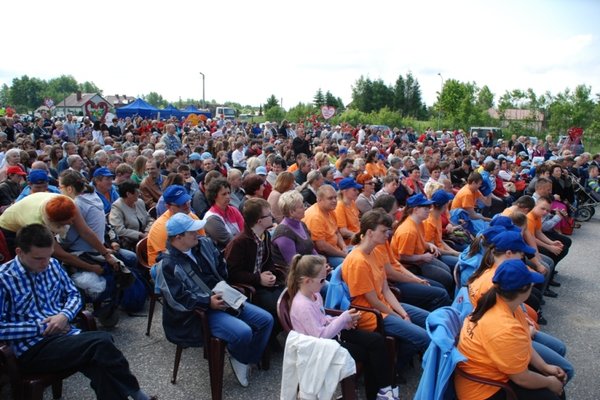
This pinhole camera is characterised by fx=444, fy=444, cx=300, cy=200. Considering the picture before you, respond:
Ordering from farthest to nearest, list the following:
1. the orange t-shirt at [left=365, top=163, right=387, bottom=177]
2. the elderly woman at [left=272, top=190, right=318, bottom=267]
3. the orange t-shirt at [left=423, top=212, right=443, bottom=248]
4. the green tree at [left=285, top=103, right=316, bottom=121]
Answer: the green tree at [left=285, top=103, right=316, bottom=121] < the orange t-shirt at [left=365, top=163, right=387, bottom=177] < the orange t-shirt at [left=423, top=212, right=443, bottom=248] < the elderly woman at [left=272, top=190, right=318, bottom=267]

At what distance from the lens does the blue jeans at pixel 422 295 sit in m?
4.47

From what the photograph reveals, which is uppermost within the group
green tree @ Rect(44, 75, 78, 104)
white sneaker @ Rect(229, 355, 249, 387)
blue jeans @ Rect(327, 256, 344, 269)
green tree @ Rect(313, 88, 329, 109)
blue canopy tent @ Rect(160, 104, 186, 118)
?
green tree @ Rect(44, 75, 78, 104)

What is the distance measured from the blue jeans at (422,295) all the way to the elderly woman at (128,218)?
10.3 ft

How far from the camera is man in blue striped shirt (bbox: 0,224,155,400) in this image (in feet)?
9.38

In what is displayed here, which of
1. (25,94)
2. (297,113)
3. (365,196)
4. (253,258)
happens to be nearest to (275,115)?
(297,113)

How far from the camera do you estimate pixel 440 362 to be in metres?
2.76

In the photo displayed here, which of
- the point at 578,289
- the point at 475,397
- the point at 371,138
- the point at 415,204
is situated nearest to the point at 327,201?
the point at 415,204

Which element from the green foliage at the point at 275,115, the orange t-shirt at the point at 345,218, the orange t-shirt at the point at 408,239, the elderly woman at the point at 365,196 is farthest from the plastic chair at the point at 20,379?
the green foliage at the point at 275,115

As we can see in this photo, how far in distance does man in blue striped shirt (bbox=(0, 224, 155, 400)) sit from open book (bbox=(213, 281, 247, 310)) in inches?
34.3

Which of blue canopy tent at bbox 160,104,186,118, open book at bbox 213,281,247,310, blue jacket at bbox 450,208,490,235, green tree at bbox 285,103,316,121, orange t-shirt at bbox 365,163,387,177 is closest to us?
open book at bbox 213,281,247,310

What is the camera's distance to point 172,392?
11.6 ft

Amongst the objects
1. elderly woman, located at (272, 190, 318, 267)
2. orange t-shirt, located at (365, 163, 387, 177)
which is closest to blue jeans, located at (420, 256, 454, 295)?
elderly woman, located at (272, 190, 318, 267)

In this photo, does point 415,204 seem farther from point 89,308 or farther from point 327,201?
point 89,308

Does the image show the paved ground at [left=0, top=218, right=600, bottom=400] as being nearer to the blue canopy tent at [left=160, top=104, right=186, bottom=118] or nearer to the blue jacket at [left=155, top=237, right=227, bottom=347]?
the blue jacket at [left=155, top=237, right=227, bottom=347]
